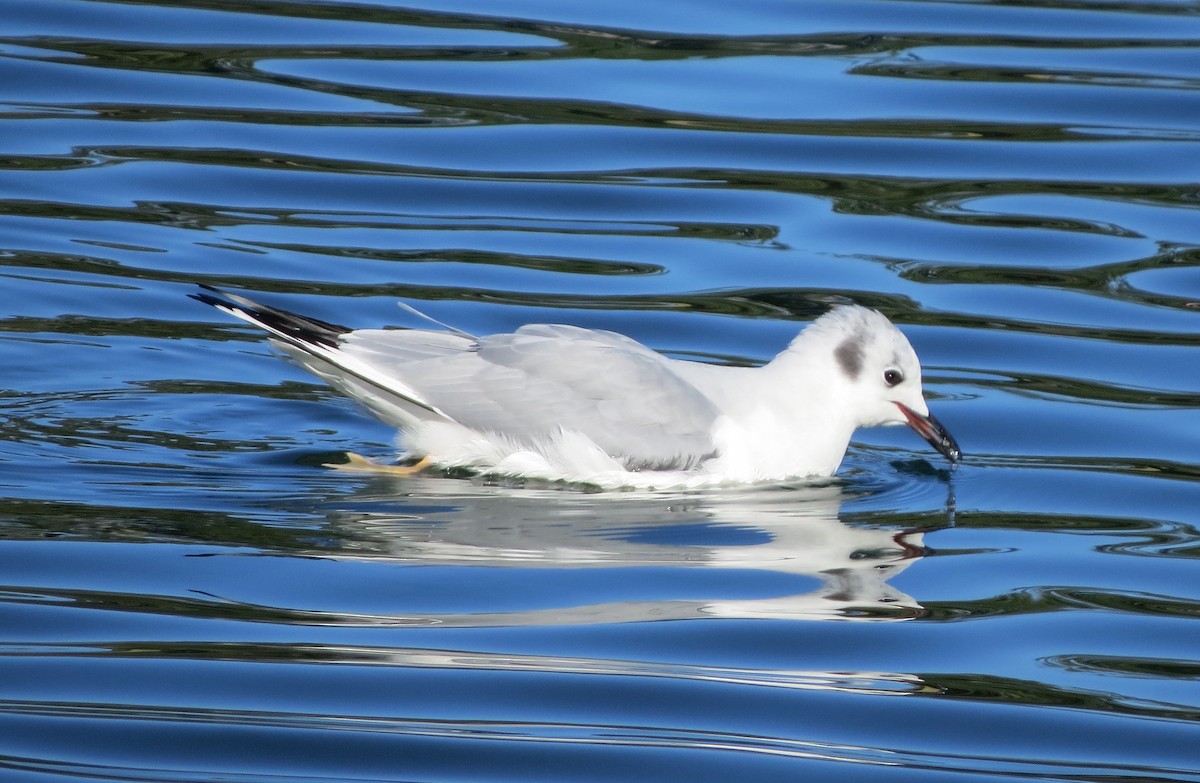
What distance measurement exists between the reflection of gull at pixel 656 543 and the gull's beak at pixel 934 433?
501mm

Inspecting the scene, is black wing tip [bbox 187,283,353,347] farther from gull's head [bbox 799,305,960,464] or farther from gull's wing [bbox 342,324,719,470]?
gull's head [bbox 799,305,960,464]

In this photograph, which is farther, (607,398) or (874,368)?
(874,368)

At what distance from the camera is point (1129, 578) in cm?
648

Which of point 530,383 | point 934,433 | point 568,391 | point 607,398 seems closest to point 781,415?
point 934,433

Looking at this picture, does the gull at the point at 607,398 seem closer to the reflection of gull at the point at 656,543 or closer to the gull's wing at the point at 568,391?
the gull's wing at the point at 568,391

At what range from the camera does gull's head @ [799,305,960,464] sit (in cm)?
776

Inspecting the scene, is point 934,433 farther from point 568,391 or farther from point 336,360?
point 336,360

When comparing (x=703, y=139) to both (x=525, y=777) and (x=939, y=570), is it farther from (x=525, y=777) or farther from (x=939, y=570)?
(x=525, y=777)

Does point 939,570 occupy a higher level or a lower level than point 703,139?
lower

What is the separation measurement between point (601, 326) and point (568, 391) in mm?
1960

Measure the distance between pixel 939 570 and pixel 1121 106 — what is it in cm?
710

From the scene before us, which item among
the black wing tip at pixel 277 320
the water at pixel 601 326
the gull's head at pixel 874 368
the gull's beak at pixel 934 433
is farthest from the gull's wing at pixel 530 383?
the gull's beak at pixel 934 433

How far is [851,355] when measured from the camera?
7789mm

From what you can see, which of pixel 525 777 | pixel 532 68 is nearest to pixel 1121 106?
pixel 532 68
